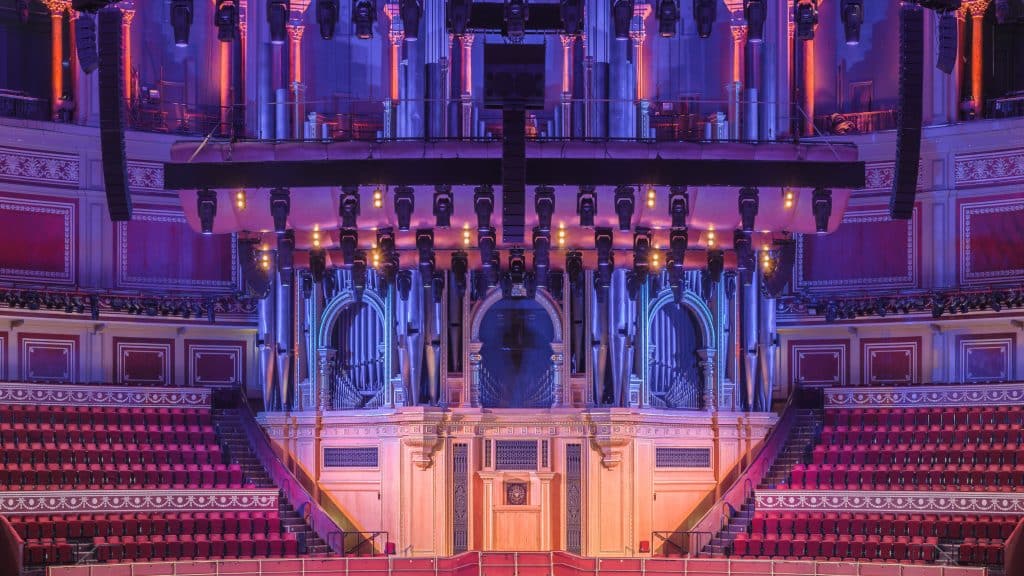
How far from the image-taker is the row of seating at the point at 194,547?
20109 millimetres

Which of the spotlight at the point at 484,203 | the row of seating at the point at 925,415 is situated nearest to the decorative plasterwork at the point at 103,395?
the spotlight at the point at 484,203

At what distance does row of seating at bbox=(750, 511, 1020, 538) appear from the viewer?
20.8 metres

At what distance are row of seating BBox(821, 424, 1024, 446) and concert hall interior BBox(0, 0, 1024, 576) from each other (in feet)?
0.14

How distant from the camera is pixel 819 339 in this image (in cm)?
2477

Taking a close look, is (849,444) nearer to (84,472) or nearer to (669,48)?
(669,48)

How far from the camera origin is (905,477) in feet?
71.6

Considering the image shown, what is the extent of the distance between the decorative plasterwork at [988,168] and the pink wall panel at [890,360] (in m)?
2.40

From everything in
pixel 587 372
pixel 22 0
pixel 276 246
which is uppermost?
pixel 22 0

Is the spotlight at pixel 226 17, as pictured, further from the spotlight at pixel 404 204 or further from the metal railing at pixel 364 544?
the metal railing at pixel 364 544

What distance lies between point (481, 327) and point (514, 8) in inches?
243

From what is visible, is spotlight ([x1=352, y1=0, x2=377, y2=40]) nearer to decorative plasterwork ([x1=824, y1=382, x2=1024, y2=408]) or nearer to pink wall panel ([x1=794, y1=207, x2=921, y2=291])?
pink wall panel ([x1=794, y1=207, x2=921, y2=291])

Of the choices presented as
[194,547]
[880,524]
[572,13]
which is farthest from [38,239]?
[880,524]

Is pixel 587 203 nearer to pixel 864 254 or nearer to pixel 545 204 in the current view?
pixel 545 204

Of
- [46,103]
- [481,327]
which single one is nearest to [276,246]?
→ [481,327]
